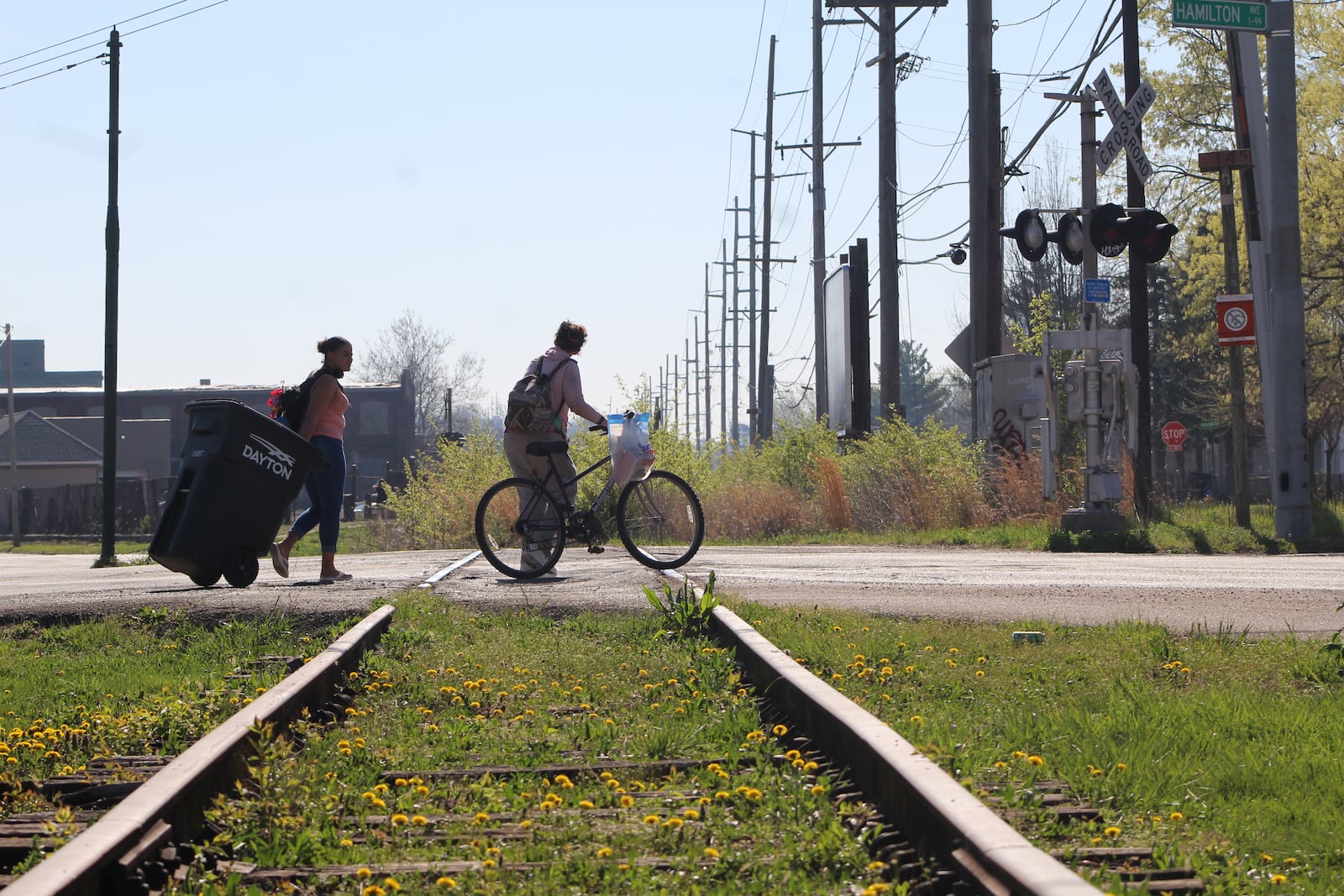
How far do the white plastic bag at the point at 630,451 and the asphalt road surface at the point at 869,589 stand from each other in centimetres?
71

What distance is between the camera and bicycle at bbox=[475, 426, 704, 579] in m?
10.6

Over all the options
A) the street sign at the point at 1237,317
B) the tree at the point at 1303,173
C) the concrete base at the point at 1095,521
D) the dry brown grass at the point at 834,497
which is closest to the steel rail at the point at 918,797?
the concrete base at the point at 1095,521

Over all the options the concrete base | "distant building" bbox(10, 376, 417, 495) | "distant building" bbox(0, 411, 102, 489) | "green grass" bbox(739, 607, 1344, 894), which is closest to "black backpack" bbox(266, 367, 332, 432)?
"green grass" bbox(739, 607, 1344, 894)

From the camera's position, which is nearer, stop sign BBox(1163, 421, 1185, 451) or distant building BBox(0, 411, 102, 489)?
stop sign BBox(1163, 421, 1185, 451)

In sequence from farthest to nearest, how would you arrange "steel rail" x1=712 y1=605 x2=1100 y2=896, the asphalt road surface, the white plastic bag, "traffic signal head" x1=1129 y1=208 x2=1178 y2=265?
"traffic signal head" x1=1129 y1=208 x2=1178 y2=265, the white plastic bag, the asphalt road surface, "steel rail" x1=712 y1=605 x2=1100 y2=896

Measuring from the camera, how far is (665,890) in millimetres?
3117

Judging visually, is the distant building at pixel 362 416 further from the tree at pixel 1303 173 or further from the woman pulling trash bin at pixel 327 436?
the woman pulling trash bin at pixel 327 436

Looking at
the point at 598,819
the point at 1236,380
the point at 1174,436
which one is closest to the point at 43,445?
the point at 1174,436

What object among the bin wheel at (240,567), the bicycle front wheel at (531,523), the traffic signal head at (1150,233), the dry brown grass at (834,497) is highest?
the traffic signal head at (1150,233)

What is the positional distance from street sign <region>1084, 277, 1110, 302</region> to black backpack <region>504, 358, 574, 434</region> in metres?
8.76

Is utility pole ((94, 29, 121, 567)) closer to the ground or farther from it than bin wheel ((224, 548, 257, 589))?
farther from it

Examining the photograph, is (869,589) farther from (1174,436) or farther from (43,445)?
(43,445)

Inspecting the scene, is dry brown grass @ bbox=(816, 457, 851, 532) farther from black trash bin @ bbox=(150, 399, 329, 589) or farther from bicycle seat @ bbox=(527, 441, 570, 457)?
black trash bin @ bbox=(150, 399, 329, 589)

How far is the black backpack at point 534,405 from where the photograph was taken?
10.6 metres
